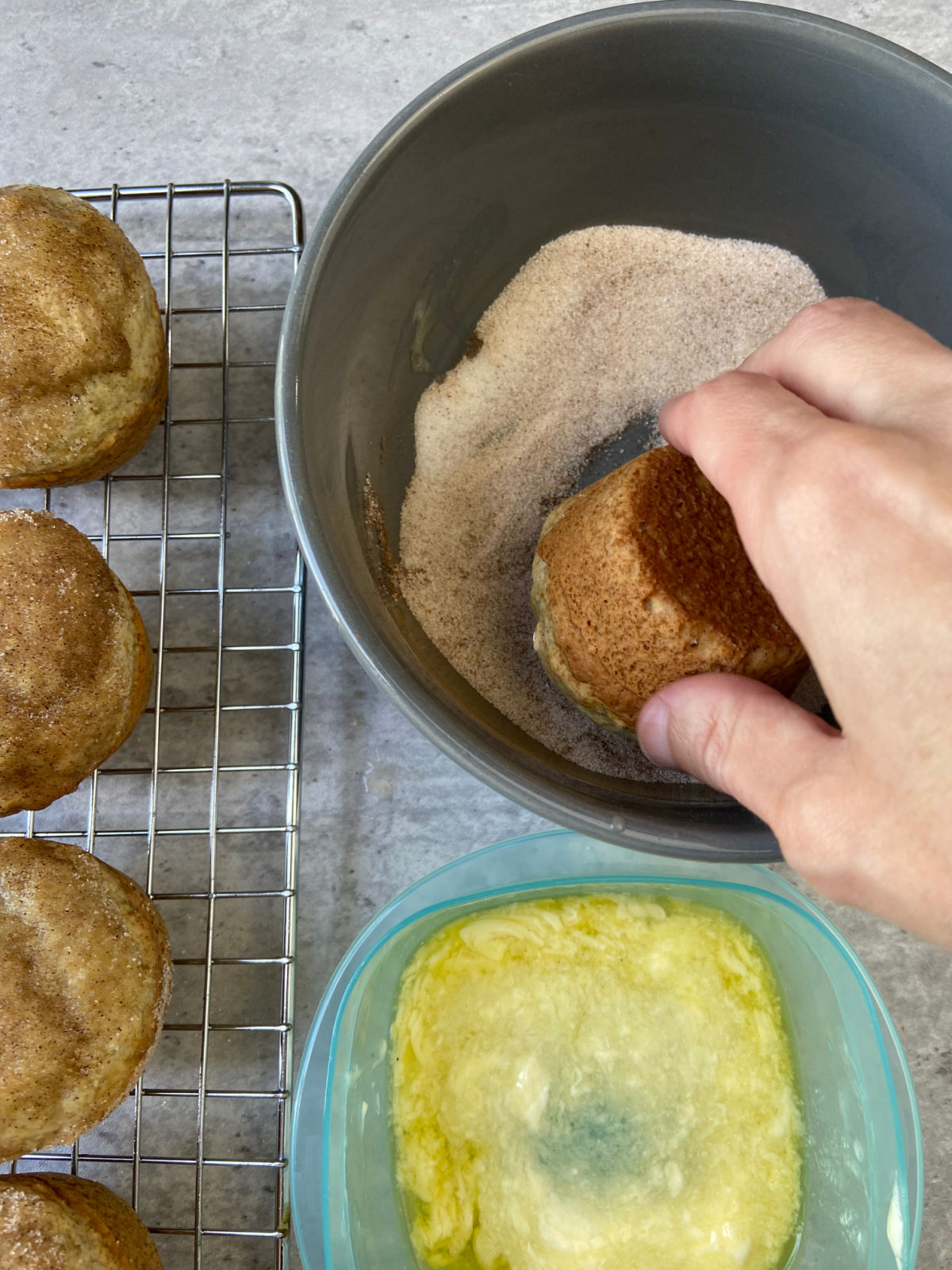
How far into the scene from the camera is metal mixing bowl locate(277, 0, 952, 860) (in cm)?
79

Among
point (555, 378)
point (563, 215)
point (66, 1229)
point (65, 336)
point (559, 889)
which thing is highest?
point (563, 215)

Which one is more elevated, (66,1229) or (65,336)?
(65,336)

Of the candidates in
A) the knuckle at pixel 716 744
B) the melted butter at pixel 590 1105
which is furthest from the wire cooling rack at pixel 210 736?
the knuckle at pixel 716 744

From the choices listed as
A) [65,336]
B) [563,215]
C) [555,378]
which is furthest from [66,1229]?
[563,215]

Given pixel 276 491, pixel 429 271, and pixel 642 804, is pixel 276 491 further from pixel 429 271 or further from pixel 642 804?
pixel 642 804

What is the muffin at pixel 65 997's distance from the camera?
2.88ft

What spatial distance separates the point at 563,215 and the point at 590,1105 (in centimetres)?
94

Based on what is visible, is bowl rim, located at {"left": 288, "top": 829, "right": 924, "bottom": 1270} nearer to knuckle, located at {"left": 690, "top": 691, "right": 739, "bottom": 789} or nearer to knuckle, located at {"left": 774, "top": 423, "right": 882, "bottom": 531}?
knuckle, located at {"left": 690, "top": 691, "right": 739, "bottom": 789}

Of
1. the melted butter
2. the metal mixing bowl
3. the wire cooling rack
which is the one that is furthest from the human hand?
the wire cooling rack

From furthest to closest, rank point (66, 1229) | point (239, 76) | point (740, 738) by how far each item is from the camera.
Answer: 1. point (239, 76)
2. point (66, 1229)
3. point (740, 738)

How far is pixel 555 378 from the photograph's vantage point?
101 cm

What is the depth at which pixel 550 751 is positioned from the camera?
0.93m

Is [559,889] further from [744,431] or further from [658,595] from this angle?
[744,431]

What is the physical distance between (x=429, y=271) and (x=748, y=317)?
0.34m
